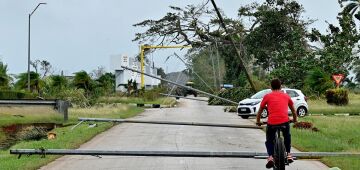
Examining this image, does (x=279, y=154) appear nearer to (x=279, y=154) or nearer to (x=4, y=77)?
(x=279, y=154)

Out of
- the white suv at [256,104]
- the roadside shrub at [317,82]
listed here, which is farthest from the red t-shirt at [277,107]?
the roadside shrub at [317,82]

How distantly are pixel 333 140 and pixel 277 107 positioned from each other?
27.7ft

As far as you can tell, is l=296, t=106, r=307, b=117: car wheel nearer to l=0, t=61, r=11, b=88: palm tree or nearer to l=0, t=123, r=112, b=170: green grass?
l=0, t=123, r=112, b=170: green grass

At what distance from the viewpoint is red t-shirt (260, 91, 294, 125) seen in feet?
35.9

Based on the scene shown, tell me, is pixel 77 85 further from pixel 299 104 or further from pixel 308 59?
pixel 299 104

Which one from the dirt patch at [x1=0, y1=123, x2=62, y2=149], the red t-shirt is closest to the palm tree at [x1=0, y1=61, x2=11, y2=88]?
the dirt patch at [x1=0, y1=123, x2=62, y2=149]

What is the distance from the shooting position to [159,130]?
2475 centimetres

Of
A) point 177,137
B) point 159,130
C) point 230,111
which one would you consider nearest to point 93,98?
point 230,111

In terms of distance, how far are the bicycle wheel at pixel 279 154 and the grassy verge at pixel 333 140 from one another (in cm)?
249

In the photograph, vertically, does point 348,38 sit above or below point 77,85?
above

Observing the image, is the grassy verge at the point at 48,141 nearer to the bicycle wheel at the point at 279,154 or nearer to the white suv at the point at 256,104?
the bicycle wheel at the point at 279,154

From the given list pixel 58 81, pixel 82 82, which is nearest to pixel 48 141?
pixel 82 82

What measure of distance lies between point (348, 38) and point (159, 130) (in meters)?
39.0

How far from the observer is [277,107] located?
1098cm
